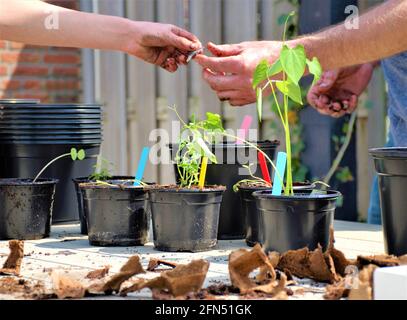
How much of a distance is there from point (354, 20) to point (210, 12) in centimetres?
227

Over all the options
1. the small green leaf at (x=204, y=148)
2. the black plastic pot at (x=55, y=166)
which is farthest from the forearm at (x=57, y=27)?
the small green leaf at (x=204, y=148)

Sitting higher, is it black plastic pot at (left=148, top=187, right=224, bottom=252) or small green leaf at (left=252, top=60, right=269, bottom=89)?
small green leaf at (left=252, top=60, right=269, bottom=89)

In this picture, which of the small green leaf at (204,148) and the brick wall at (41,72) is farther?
the brick wall at (41,72)

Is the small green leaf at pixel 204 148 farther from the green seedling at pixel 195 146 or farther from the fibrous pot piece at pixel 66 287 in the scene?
the fibrous pot piece at pixel 66 287

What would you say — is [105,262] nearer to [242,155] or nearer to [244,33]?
[242,155]

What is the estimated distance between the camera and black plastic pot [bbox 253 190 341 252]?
1479 millimetres

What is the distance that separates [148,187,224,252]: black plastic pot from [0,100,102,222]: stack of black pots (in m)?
0.58

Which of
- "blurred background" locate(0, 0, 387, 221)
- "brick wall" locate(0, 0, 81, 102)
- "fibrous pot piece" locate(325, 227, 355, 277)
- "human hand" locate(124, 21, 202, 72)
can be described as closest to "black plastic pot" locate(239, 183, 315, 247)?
"fibrous pot piece" locate(325, 227, 355, 277)

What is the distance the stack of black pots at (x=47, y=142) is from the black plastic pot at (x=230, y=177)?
1.32 ft

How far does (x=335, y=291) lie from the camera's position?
3.74 feet

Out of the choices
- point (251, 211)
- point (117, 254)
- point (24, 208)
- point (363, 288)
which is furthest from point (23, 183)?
point (363, 288)

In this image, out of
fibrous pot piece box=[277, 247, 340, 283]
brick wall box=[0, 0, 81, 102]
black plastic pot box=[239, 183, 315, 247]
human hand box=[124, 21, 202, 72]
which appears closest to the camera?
fibrous pot piece box=[277, 247, 340, 283]

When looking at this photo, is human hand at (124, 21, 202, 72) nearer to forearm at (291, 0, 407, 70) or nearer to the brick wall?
forearm at (291, 0, 407, 70)

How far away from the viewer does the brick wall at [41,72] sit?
495 cm
